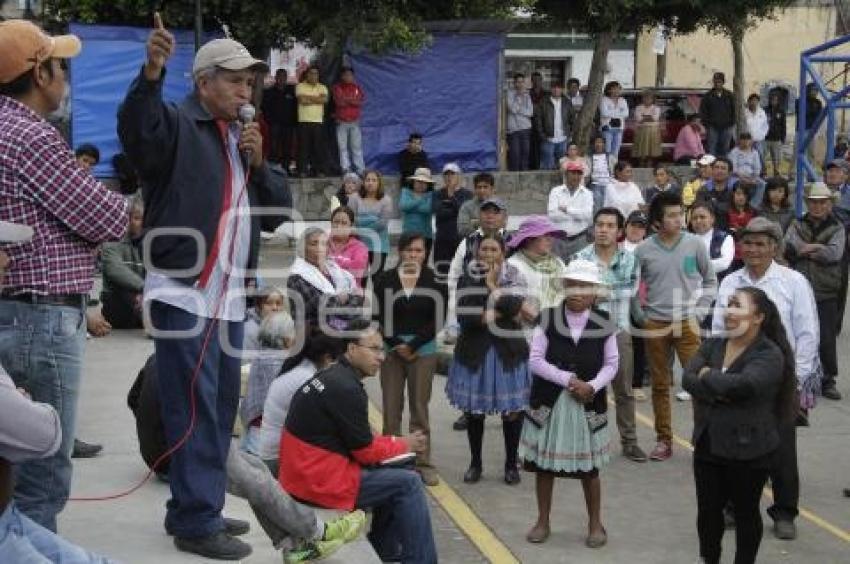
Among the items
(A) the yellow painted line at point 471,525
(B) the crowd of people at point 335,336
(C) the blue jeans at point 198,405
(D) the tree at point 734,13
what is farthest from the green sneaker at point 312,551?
(D) the tree at point 734,13

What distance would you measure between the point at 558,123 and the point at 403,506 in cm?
1583

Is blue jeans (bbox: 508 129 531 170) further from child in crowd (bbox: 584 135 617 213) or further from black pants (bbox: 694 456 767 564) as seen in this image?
black pants (bbox: 694 456 767 564)

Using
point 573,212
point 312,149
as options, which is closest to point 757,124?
point 312,149

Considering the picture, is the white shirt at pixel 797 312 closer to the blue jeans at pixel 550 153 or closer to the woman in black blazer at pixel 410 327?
the woman in black blazer at pixel 410 327

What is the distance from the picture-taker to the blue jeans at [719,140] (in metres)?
23.2

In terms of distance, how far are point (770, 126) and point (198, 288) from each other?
2155 cm

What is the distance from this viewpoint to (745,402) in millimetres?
6359

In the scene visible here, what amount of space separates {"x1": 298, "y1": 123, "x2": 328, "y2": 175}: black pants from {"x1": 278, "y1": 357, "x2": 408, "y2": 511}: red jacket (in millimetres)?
13017

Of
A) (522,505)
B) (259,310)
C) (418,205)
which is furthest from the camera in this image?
(418,205)

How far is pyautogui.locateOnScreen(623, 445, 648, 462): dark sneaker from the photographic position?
352 inches

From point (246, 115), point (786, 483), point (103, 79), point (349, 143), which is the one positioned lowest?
point (786, 483)

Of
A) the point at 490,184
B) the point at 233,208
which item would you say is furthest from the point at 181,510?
the point at 490,184

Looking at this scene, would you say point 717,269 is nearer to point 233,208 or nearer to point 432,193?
point 432,193

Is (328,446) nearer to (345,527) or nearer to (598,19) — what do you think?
(345,527)
